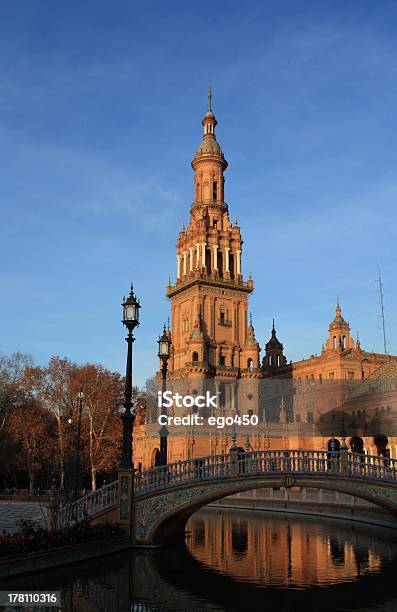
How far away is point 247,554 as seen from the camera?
27.5 m

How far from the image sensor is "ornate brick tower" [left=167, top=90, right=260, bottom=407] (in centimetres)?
7775

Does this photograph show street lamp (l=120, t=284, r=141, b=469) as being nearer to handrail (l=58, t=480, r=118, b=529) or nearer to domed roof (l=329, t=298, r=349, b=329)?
handrail (l=58, t=480, r=118, b=529)

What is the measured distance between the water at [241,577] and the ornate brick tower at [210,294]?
43.3 meters

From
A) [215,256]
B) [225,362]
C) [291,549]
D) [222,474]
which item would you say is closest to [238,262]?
[215,256]

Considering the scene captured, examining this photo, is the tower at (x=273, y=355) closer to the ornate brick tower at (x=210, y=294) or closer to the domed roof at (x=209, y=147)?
the ornate brick tower at (x=210, y=294)

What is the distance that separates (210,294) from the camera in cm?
8069

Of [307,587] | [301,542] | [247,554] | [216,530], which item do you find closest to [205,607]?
[307,587]

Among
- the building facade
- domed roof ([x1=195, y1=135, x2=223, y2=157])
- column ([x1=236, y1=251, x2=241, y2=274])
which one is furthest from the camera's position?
domed roof ([x1=195, y1=135, x2=223, y2=157])

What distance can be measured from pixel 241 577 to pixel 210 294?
59.5 metres

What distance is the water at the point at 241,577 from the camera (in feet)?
58.7

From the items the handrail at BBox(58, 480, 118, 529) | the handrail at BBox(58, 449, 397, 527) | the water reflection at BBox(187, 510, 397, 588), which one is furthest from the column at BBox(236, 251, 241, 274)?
the handrail at BBox(58, 480, 118, 529)

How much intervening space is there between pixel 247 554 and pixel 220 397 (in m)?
51.0

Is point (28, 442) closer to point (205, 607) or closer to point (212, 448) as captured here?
point (212, 448)

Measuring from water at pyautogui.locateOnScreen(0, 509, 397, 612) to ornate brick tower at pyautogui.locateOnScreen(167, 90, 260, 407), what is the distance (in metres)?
43.3
